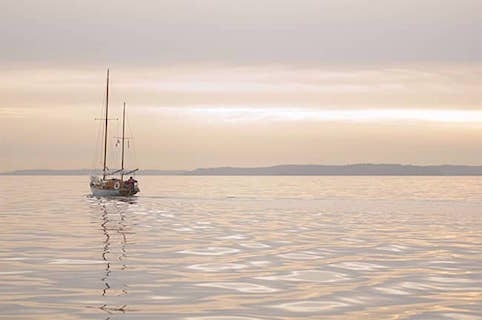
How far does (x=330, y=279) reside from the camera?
984 inches

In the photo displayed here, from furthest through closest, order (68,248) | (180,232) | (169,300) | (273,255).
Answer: (180,232) < (68,248) < (273,255) < (169,300)

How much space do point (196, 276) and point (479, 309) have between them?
10160 mm

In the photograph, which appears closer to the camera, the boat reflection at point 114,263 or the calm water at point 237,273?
the calm water at point 237,273

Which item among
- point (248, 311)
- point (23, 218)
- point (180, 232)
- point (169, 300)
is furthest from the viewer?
point (23, 218)

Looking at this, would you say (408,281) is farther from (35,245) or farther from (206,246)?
(35,245)

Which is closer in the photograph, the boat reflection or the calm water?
the calm water

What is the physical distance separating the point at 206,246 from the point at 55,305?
58.3 feet

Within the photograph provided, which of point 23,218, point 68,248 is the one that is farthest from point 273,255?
point 23,218

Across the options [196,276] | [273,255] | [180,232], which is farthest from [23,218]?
[196,276]

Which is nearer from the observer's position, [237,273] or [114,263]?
[237,273]

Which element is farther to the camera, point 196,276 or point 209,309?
point 196,276

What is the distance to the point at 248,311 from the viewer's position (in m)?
19.0

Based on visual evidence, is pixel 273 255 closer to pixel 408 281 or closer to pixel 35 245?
pixel 408 281

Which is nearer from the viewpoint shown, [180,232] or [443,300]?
[443,300]
